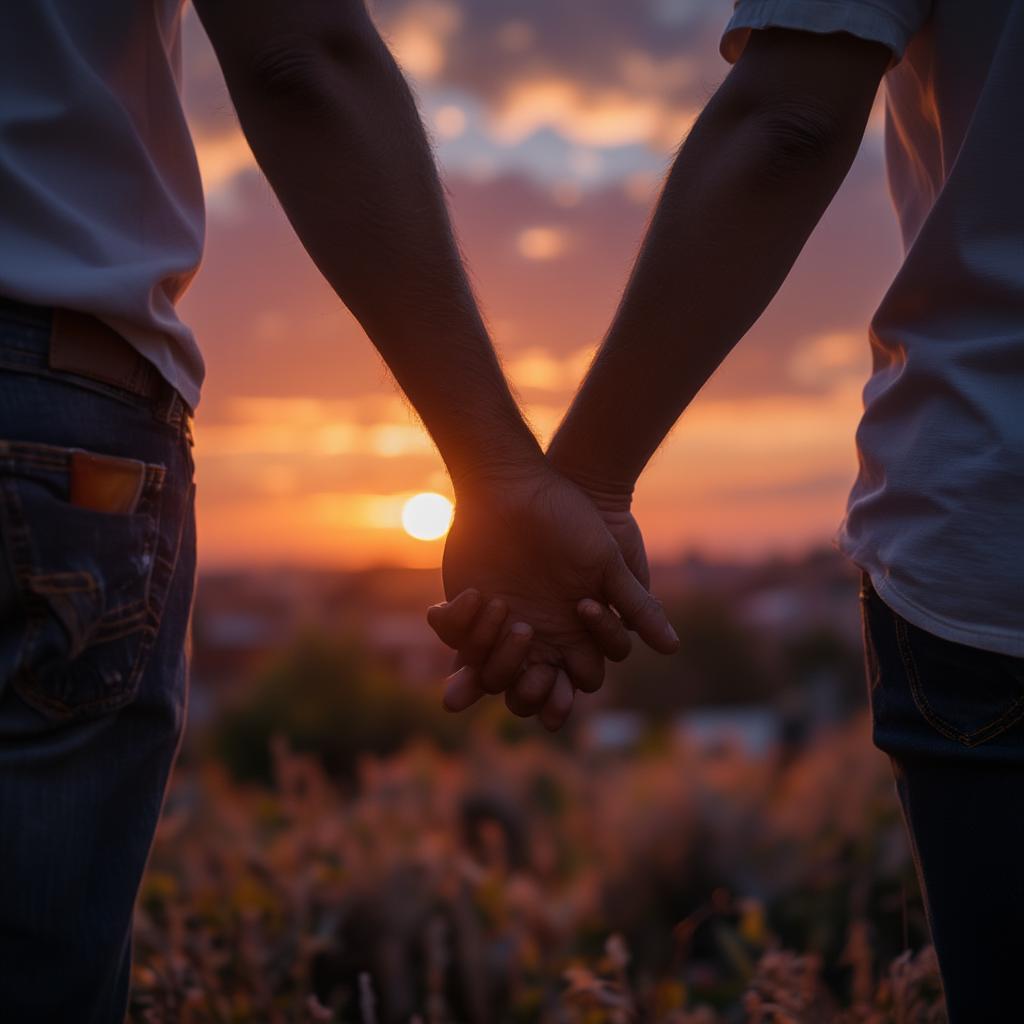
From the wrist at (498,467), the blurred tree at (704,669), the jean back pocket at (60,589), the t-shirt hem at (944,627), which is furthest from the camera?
the blurred tree at (704,669)

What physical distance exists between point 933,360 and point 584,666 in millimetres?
1000

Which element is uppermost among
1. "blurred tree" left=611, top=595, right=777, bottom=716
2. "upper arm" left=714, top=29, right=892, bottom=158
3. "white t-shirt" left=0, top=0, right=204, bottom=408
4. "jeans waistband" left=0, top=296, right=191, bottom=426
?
"upper arm" left=714, top=29, right=892, bottom=158

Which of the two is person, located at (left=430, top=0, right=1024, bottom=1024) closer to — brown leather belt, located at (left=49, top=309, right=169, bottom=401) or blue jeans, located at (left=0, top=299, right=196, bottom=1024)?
brown leather belt, located at (left=49, top=309, right=169, bottom=401)

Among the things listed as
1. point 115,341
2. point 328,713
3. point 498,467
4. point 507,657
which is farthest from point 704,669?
point 115,341

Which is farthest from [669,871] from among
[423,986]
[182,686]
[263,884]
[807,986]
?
[182,686]

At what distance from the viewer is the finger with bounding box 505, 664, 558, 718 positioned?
2.15 meters

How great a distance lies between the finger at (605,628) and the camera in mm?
2111

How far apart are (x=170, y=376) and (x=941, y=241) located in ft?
3.46

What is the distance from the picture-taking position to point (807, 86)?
5.20ft

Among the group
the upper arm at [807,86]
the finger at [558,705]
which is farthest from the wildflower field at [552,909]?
the upper arm at [807,86]

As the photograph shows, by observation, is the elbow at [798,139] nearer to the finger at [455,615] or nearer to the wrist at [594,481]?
the wrist at [594,481]

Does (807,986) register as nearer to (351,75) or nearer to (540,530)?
(540,530)

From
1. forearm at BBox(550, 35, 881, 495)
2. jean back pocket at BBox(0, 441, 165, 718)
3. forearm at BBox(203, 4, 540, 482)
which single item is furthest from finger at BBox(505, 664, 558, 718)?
jean back pocket at BBox(0, 441, 165, 718)

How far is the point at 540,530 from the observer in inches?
80.1
